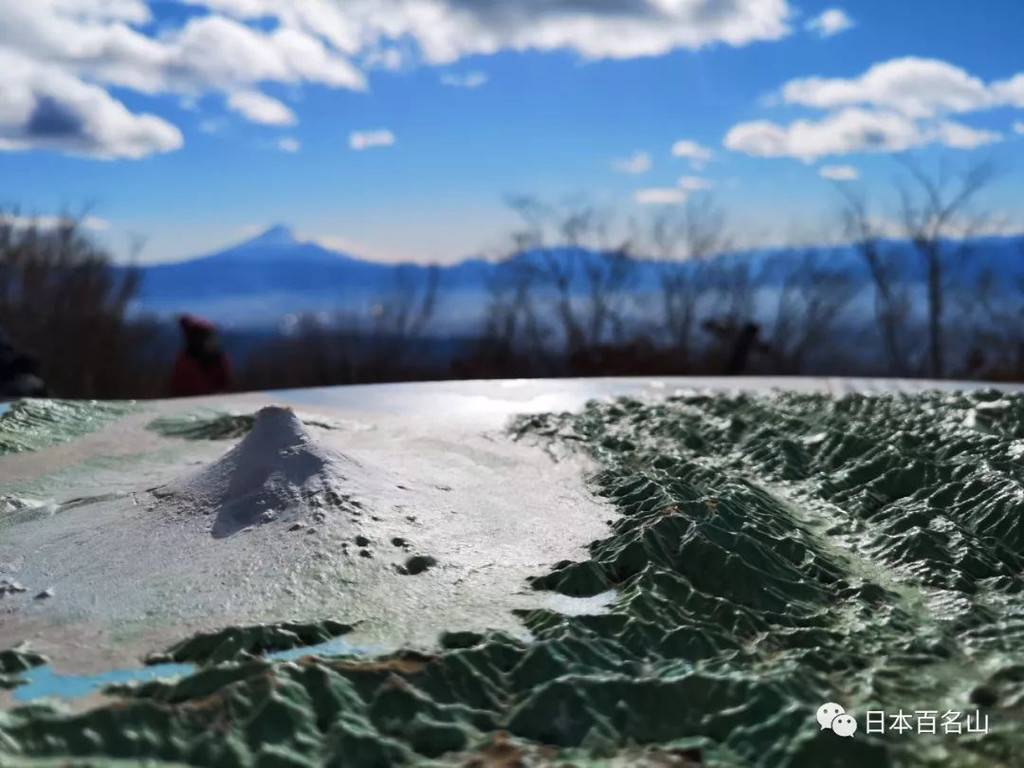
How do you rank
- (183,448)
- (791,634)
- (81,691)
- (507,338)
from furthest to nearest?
(507,338), (183,448), (791,634), (81,691)

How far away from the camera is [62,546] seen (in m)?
3.18

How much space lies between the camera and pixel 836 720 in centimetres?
209

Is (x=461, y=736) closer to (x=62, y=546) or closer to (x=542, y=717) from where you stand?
(x=542, y=717)

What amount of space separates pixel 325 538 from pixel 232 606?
0.41 metres

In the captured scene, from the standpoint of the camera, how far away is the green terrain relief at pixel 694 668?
2.00m

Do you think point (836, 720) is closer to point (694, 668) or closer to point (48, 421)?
point (694, 668)

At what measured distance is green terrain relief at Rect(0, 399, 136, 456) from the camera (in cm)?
469

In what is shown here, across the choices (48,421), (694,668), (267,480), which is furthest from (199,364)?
(694,668)

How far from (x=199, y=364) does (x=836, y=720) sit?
235 inches

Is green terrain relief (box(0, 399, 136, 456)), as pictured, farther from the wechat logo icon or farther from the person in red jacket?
the wechat logo icon

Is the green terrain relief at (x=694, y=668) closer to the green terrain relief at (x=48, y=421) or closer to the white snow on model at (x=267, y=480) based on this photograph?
the white snow on model at (x=267, y=480)

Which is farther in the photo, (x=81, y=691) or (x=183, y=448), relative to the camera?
(x=183, y=448)

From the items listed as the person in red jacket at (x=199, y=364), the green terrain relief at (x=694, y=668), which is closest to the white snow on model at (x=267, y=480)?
the green terrain relief at (x=694, y=668)

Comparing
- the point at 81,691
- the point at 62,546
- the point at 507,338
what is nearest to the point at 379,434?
the point at 62,546
